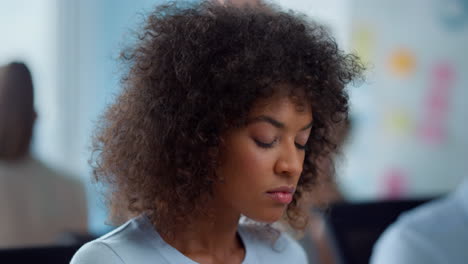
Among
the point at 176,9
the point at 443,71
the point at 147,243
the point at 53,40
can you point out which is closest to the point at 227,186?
the point at 147,243

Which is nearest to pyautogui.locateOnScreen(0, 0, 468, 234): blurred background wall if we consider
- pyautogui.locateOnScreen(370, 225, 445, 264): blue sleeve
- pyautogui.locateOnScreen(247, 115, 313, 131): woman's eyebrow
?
pyautogui.locateOnScreen(370, 225, 445, 264): blue sleeve

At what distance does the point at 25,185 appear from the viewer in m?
2.13

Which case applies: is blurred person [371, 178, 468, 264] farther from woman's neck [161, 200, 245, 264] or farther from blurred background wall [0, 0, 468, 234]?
blurred background wall [0, 0, 468, 234]

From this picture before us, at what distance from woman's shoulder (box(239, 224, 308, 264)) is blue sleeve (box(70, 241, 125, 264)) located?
0.79 ft

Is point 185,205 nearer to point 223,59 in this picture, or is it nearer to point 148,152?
point 148,152

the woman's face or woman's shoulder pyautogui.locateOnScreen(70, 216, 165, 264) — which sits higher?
the woman's face

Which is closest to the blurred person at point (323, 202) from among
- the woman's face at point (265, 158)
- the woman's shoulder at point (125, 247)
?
the woman's face at point (265, 158)

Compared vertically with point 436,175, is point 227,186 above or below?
above

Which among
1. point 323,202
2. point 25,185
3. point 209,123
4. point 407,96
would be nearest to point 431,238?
point 323,202

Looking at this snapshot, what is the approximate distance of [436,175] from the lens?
13.1 feet

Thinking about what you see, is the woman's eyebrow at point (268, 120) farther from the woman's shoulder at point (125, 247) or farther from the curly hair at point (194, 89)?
the woman's shoulder at point (125, 247)

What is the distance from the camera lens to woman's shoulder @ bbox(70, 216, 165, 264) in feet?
3.17

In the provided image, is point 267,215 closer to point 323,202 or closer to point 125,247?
point 125,247

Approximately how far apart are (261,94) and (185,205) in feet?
0.65
